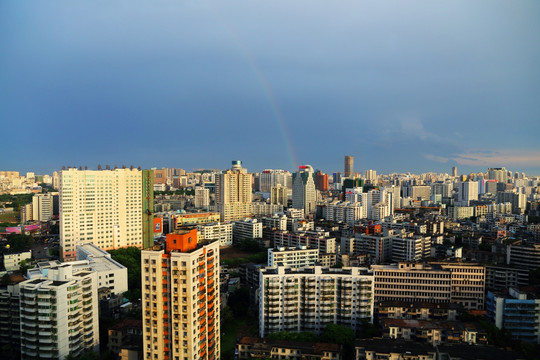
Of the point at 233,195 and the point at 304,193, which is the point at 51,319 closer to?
the point at 233,195

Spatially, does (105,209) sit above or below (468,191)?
above

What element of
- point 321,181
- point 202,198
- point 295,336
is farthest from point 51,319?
point 321,181

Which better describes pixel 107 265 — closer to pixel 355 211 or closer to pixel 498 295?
pixel 498 295

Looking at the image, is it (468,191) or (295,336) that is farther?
(468,191)

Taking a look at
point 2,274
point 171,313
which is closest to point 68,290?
point 171,313

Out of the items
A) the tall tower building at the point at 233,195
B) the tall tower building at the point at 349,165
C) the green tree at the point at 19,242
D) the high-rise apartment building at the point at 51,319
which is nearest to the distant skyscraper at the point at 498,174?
the tall tower building at the point at 349,165
